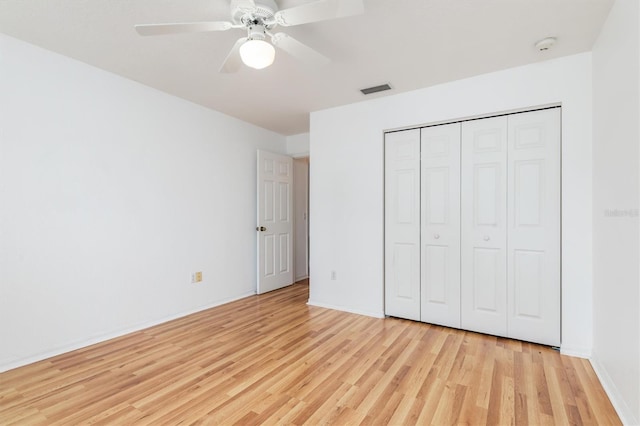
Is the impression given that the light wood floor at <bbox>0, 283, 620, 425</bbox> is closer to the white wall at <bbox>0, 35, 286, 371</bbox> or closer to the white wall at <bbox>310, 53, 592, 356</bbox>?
the white wall at <bbox>0, 35, 286, 371</bbox>

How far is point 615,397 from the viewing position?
1.84 m

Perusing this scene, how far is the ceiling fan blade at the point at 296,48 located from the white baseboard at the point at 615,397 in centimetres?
260

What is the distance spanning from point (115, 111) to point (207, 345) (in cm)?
232

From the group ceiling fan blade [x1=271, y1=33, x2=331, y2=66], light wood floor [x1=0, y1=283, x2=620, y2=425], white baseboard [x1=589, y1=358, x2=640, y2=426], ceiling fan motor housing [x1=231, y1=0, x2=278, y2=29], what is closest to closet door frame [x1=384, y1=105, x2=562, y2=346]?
light wood floor [x1=0, y1=283, x2=620, y2=425]

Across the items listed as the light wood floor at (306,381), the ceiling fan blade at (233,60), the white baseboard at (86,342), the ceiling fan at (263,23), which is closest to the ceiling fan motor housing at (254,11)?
the ceiling fan at (263,23)

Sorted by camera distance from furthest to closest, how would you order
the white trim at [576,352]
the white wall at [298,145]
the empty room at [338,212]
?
1. the white wall at [298,145]
2. the white trim at [576,352]
3. the empty room at [338,212]

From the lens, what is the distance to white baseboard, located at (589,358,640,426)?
1629 millimetres

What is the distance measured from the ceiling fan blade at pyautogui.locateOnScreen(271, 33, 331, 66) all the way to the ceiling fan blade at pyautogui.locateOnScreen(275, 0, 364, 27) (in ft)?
0.35

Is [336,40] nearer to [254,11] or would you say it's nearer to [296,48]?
[296,48]

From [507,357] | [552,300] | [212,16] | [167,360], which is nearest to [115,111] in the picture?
[212,16]

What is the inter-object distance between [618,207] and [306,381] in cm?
226

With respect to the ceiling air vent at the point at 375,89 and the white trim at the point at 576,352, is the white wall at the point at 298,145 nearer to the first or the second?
the ceiling air vent at the point at 375,89

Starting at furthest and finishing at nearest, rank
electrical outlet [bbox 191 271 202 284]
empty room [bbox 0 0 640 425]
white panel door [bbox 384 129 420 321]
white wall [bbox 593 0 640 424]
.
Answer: electrical outlet [bbox 191 271 202 284] → white panel door [bbox 384 129 420 321] → empty room [bbox 0 0 640 425] → white wall [bbox 593 0 640 424]

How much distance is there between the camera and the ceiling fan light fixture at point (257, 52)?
5.53ft
